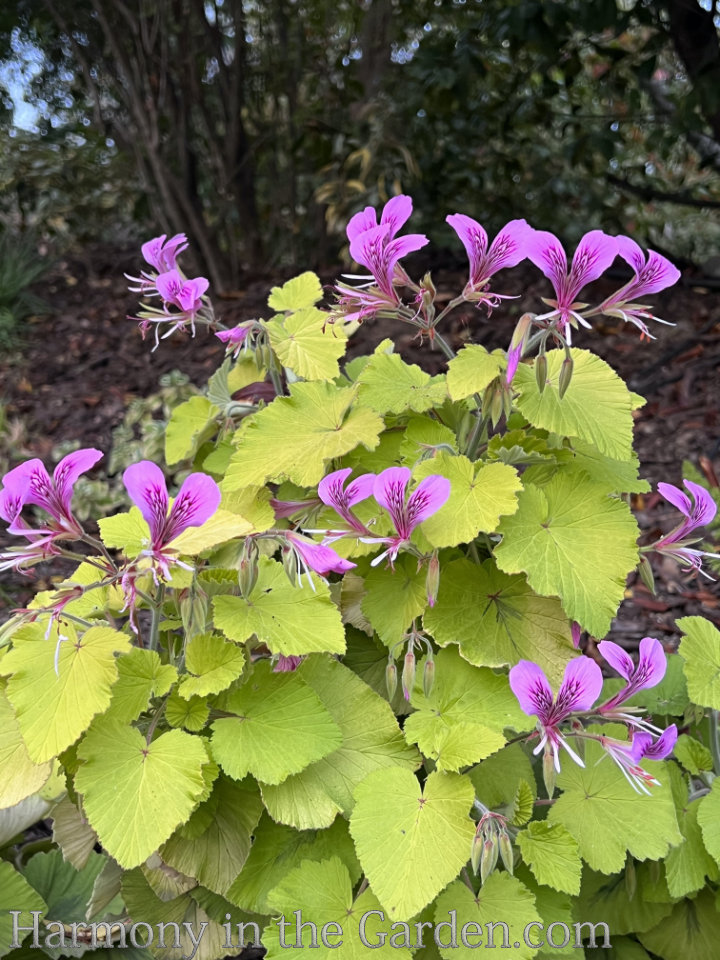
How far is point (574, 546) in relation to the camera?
116cm

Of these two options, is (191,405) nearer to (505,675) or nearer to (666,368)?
(505,675)

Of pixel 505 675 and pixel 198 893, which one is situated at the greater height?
pixel 505 675

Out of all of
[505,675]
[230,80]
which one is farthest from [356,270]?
[505,675]

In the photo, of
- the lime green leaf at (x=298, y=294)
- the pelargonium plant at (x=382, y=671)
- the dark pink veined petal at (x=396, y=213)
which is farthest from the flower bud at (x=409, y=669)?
the lime green leaf at (x=298, y=294)

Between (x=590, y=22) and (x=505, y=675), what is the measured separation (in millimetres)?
2602

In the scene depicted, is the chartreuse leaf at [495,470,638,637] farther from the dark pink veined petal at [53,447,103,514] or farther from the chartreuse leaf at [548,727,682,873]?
the dark pink veined petal at [53,447,103,514]

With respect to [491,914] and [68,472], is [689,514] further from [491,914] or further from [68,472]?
[68,472]

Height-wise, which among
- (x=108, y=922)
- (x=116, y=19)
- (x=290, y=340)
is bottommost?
(x=108, y=922)

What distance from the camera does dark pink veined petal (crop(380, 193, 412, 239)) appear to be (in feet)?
3.90

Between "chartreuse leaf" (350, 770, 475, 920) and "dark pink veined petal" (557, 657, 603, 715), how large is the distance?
0.17 m

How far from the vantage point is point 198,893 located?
1.25 metres

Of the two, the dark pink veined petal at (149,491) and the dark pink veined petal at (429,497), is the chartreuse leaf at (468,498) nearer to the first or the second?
the dark pink veined petal at (429,497)

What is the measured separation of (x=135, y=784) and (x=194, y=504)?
34cm

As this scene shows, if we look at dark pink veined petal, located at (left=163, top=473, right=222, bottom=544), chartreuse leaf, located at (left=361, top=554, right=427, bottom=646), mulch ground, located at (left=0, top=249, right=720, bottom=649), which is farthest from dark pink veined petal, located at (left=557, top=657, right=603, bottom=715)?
mulch ground, located at (left=0, top=249, right=720, bottom=649)
